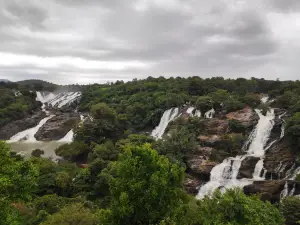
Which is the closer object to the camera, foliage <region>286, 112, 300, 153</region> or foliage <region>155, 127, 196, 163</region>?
foliage <region>286, 112, 300, 153</region>

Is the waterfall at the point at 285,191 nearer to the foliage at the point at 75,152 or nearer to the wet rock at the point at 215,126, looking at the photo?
the wet rock at the point at 215,126

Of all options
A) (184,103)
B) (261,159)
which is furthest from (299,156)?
(184,103)

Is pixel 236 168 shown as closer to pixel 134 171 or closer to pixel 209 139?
pixel 209 139

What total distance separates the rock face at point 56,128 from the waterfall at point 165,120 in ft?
52.9

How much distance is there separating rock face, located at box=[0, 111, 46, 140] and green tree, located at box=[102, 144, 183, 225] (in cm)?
4493

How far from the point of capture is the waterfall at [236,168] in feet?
86.4

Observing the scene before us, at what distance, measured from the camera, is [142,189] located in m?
11.1

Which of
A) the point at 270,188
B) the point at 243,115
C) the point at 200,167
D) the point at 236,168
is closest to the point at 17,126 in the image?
the point at 200,167

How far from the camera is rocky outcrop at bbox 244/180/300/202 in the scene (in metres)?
23.7

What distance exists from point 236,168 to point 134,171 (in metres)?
19.0

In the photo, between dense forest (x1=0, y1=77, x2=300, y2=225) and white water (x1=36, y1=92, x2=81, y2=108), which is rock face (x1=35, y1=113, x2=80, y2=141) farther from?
white water (x1=36, y1=92, x2=81, y2=108)

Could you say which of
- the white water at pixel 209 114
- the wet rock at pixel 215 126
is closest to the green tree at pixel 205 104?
the white water at pixel 209 114

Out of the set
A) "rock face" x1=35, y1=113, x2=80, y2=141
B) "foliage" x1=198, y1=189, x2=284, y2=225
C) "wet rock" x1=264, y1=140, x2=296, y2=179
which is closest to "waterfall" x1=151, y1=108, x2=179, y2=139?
"rock face" x1=35, y1=113, x2=80, y2=141

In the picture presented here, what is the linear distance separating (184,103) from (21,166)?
39920 millimetres
